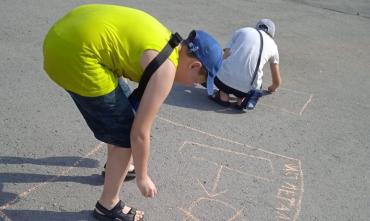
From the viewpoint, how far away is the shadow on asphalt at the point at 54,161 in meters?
3.17

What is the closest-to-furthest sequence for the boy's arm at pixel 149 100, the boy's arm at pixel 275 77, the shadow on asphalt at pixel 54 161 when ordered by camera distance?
the boy's arm at pixel 149 100 → the shadow on asphalt at pixel 54 161 → the boy's arm at pixel 275 77

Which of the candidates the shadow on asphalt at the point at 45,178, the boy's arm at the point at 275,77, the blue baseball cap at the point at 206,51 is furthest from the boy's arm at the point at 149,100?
the boy's arm at the point at 275,77

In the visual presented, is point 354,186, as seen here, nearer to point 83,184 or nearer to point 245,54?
point 245,54

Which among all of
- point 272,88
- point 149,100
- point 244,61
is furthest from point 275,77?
point 149,100

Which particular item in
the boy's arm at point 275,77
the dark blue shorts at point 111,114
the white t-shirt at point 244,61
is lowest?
the boy's arm at point 275,77

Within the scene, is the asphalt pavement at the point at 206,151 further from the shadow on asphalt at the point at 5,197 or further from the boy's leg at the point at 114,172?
the boy's leg at the point at 114,172

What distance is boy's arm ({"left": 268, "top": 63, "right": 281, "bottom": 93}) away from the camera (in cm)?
477

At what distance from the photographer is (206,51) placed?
2201 millimetres

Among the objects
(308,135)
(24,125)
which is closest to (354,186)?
(308,135)

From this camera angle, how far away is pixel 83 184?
3033 millimetres

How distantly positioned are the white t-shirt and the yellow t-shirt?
227cm

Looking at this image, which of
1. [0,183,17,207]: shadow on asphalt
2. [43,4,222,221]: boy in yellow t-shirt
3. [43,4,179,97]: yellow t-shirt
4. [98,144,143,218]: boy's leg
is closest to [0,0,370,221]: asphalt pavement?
[0,183,17,207]: shadow on asphalt

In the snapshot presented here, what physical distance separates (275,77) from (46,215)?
118 inches

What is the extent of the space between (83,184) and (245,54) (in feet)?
7.19
